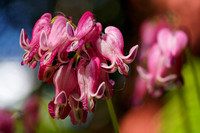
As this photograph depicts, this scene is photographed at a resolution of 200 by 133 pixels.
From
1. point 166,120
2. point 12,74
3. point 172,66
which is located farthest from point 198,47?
point 12,74

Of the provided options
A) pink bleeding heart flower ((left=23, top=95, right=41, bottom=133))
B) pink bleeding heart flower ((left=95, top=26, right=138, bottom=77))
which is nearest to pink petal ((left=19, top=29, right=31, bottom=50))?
pink bleeding heart flower ((left=95, top=26, right=138, bottom=77))

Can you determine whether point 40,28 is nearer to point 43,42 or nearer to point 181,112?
point 43,42

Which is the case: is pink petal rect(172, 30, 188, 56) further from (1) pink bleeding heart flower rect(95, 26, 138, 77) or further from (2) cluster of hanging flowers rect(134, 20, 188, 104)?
(1) pink bleeding heart flower rect(95, 26, 138, 77)

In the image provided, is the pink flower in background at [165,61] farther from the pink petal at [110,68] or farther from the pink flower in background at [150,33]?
the pink petal at [110,68]

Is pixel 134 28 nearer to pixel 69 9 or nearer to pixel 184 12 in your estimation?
pixel 184 12

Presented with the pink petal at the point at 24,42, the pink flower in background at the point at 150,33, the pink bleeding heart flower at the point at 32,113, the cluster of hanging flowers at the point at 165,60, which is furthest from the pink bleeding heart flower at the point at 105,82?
the pink bleeding heart flower at the point at 32,113

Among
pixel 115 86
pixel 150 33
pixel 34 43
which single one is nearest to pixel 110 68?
pixel 34 43
